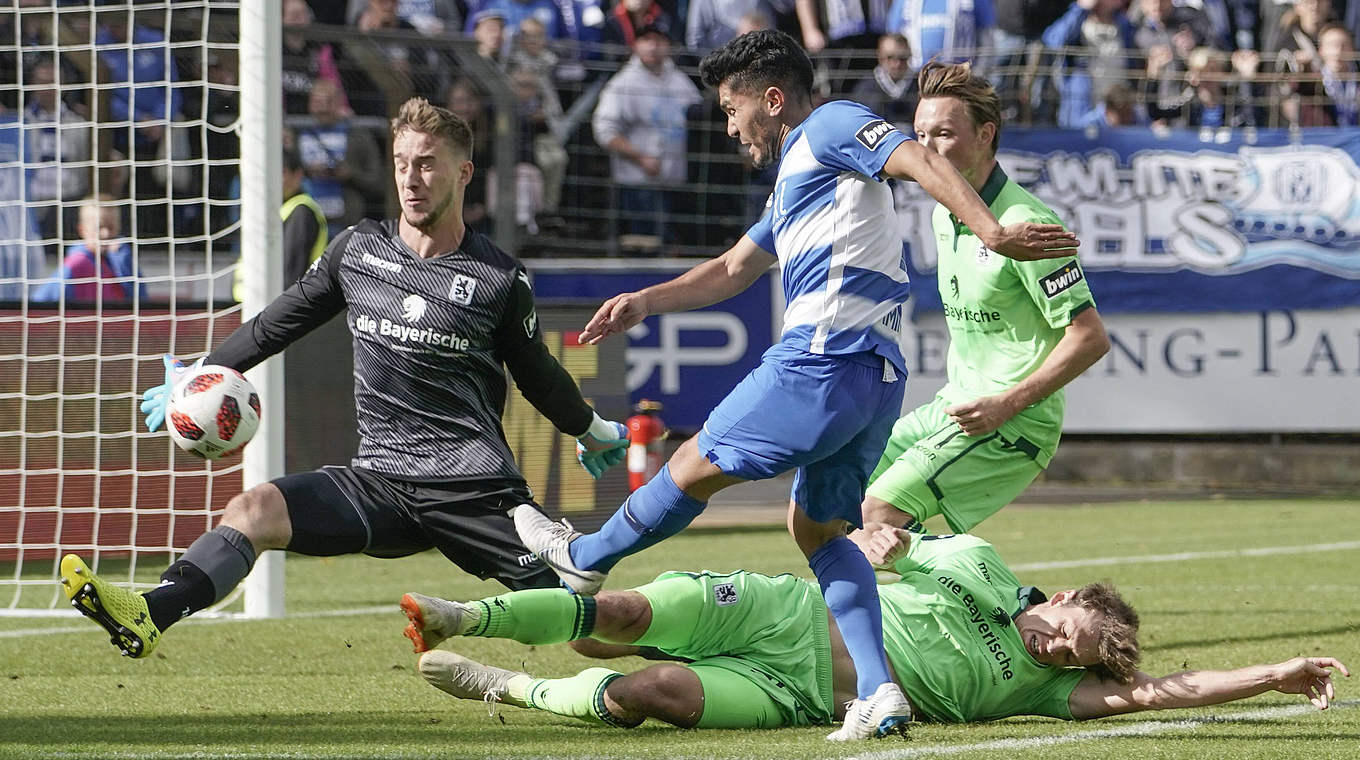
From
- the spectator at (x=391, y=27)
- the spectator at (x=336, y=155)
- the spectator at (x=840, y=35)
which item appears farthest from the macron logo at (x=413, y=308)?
the spectator at (x=840, y=35)

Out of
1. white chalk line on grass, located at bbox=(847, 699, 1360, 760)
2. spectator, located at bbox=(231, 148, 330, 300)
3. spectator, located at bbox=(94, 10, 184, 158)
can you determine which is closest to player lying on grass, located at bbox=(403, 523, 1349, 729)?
white chalk line on grass, located at bbox=(847, 699, 1360, 760)

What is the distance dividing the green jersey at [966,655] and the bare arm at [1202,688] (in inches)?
2.9

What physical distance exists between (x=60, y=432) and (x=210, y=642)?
2801 millimetres

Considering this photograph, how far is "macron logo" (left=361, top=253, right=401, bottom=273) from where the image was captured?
6062mm

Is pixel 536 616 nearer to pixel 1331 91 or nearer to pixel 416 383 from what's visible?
pixel 416 383

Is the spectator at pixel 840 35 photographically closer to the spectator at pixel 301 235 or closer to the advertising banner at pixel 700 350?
the advertising banner at pixel 700 350

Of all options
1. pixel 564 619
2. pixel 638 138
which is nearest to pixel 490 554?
pixel 564 619

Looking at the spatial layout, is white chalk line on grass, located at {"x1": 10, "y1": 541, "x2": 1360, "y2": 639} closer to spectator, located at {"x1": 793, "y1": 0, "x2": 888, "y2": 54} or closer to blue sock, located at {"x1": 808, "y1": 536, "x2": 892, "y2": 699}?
blue sock, located at {"x1": 808, "y1": 536, "x2": 892, "y2": 699}

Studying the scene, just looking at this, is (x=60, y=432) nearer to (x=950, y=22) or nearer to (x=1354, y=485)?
(x=950, y=22)

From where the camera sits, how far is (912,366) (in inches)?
625

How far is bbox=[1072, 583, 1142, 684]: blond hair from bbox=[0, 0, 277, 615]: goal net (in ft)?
17.7

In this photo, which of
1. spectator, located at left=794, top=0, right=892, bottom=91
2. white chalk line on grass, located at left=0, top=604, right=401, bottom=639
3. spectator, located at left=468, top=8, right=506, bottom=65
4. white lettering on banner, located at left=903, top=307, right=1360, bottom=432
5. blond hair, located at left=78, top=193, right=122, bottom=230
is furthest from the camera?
spectator, located at left=794, top=0, right=892, bottom=91

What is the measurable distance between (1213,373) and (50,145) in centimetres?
1016

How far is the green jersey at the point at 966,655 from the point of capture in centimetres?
554
